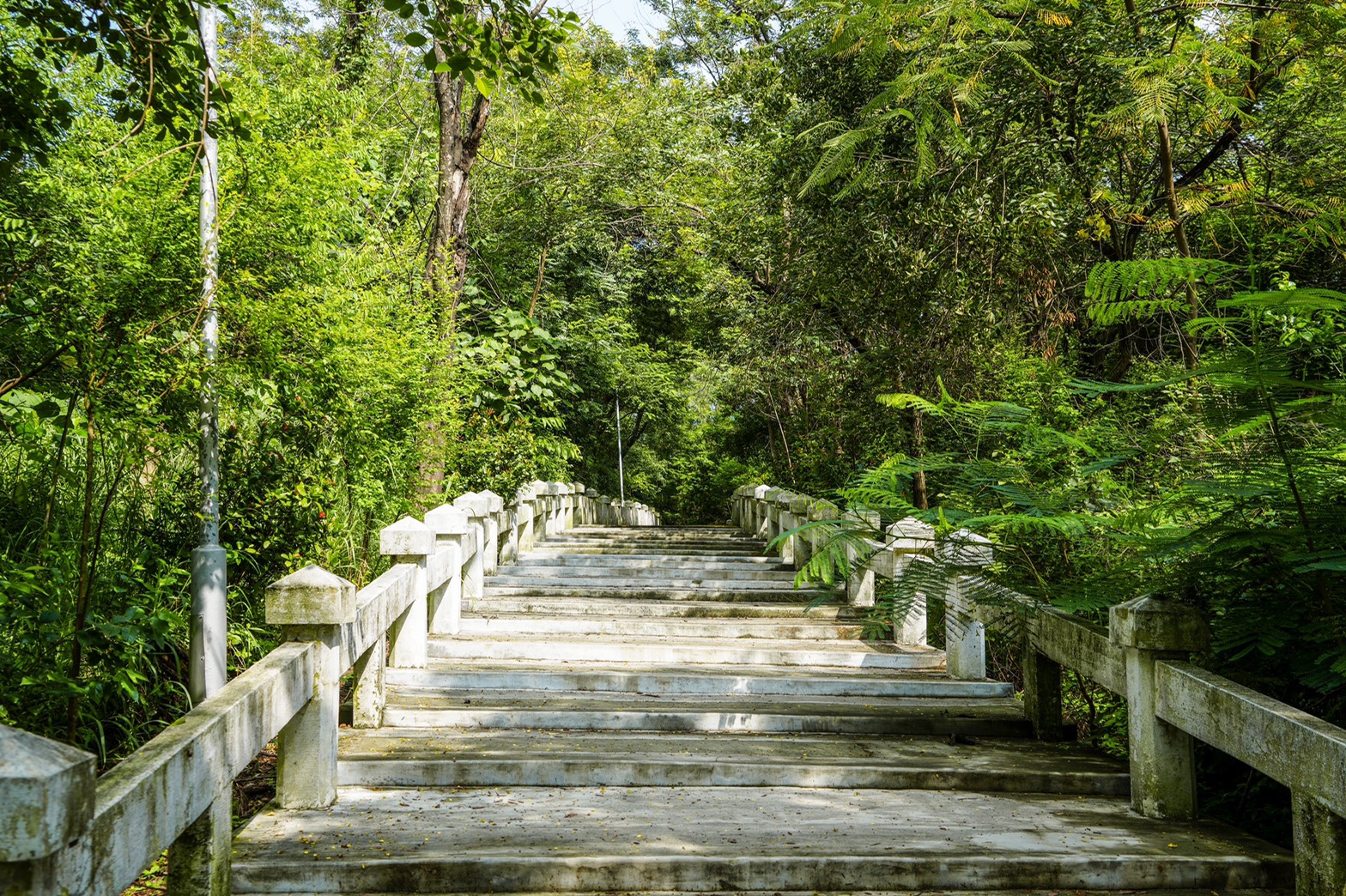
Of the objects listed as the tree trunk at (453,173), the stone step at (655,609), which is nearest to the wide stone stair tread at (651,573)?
the stone step at (655,609)

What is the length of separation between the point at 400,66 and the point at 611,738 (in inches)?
742

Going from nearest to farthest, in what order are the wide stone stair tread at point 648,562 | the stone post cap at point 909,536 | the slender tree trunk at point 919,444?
1. the stone post cap at point 909,536
2. the slender tree trunk at point 919,444
3. the wide stone stair tread at point 648,562

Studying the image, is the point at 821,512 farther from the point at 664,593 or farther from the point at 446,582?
the point at 446,582

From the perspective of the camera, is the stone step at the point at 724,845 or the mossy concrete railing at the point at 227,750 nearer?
the mossy concrete railing at the point at 227,750

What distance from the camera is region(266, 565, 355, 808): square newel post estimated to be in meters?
4.12

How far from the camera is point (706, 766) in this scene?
15.1ft

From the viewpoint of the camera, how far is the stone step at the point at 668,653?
6.99 meters

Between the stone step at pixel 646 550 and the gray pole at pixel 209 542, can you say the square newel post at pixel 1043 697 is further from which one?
the stone step at pixel 646 550

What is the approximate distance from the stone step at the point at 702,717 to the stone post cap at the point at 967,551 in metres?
0.92

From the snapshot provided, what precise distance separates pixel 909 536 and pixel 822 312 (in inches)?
262

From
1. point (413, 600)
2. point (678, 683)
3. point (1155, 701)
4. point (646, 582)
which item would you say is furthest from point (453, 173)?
point (1155, 701)

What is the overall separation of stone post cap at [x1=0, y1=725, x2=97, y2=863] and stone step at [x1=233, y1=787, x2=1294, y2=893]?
156 cm

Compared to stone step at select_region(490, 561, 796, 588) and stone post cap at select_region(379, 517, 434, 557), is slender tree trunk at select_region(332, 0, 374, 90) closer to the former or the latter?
stone step at select_region(490, 561, 796, 588)

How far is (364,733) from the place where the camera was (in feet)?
16.9
